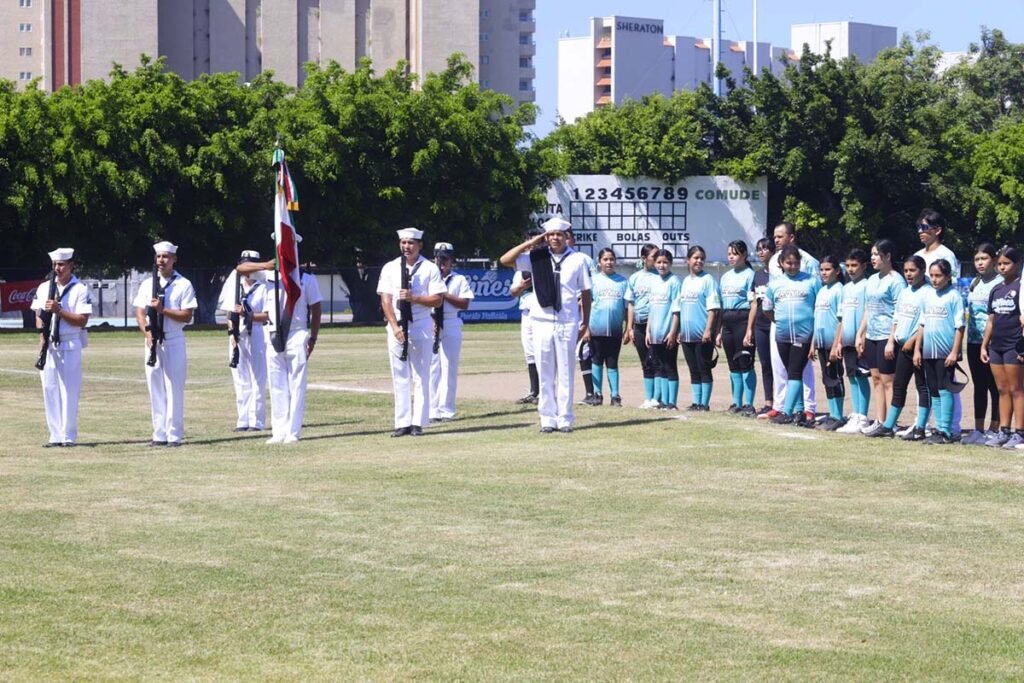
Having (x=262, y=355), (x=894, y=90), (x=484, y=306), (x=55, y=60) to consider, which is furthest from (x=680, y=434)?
(x=55, y=60)

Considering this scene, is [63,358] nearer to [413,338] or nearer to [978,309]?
[413,338]

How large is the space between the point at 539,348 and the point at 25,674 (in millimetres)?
9890

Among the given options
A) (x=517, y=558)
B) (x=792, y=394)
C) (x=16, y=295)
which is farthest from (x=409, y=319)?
(x=16, y=295)

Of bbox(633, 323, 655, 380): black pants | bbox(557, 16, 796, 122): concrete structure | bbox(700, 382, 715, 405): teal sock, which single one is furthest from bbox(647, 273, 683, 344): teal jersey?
bbox(557, 16, 796, 122): concrete structure

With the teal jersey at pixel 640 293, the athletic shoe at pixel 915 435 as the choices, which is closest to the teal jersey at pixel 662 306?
the teal jersey at pixel 640 293

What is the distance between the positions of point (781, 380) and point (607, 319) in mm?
2924

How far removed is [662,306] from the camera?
19.5 m

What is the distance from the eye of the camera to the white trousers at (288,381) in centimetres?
1645

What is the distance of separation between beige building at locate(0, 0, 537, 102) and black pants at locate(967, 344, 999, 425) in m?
88.8

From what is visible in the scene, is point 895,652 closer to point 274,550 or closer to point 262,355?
point 274,550

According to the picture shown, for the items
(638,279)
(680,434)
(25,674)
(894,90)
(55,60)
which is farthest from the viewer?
(55,60)

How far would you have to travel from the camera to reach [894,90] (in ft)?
200

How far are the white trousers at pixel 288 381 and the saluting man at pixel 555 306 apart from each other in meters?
2.29

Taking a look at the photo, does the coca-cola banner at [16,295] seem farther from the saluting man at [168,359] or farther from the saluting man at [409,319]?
the saluting man at [409,319]
